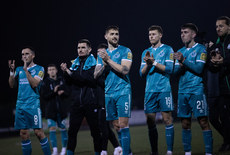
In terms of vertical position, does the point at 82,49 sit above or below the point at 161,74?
above

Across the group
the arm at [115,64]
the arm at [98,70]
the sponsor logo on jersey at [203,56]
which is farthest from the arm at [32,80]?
the sponsor logo on jersey at [203,56]

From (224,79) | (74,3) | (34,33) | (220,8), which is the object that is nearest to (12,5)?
(34,33)

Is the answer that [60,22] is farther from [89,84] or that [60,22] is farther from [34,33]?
[89,84]

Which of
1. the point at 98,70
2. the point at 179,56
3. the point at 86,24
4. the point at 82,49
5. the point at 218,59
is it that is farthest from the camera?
the point at 86,24

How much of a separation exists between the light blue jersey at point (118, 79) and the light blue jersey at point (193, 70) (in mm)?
920

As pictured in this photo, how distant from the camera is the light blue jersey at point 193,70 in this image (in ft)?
15.0

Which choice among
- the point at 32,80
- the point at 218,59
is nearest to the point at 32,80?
the point at 32,80

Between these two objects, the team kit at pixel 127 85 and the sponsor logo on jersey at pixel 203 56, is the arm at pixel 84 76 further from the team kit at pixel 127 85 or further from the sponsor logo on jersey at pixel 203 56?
the sponsor logo on jersey at pixel 203 56

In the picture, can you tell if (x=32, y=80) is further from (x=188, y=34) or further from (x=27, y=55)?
(x=188, y=34)

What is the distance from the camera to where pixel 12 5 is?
1428cm

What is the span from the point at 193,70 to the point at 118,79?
120cm

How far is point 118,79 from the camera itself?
466cm

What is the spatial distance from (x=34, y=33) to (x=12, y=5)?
1.96 m

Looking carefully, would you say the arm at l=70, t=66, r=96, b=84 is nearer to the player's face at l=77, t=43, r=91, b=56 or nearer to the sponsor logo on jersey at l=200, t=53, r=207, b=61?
the player's face at l=77, t=43, r=91, b=56
